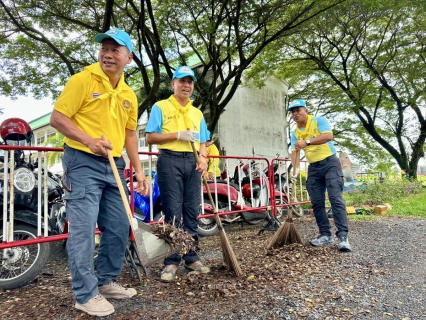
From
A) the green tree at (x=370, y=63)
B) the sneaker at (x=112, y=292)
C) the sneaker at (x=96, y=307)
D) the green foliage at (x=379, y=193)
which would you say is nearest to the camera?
the sneaker at (x=96, y=307)

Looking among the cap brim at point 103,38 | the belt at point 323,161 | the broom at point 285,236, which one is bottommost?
the broom at point 285,236

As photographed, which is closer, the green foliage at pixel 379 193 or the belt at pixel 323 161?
the belt at pixel 323 161

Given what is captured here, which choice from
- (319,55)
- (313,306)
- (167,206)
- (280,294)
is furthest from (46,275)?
(319,55)

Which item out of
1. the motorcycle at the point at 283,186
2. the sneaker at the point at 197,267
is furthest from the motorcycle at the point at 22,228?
the motorcycle at the point at 283,186

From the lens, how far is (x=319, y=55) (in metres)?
14.5

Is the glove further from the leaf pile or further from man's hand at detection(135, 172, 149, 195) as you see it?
the leaf pile

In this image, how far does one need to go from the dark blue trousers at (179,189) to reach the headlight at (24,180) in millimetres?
1288

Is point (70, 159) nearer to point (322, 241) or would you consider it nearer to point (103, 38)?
point (103, 38)

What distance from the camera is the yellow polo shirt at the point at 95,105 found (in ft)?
6.66

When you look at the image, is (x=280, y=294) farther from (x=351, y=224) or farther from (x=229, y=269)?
(x=351, y=224)

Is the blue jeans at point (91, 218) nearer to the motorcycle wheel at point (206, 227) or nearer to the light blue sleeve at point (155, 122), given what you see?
the light blue sleeve at point (155, 122)

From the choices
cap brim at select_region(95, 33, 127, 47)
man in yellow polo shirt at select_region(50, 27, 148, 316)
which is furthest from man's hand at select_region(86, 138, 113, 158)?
cap brim at select_region(95, 33, 127, 47)

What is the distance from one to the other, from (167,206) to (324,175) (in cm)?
206

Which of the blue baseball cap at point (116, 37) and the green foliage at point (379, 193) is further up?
the blue baseball cap at point (116, 37)
